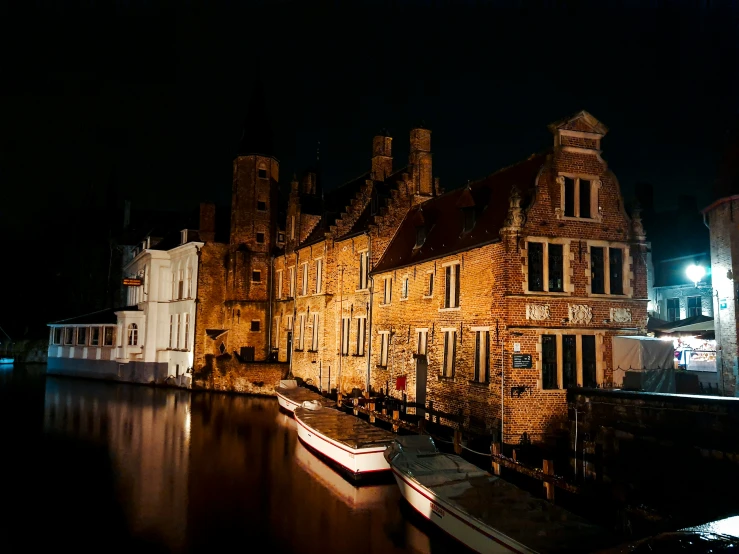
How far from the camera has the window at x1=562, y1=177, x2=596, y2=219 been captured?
735 inches

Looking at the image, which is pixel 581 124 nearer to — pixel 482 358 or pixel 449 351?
pixel 482 358

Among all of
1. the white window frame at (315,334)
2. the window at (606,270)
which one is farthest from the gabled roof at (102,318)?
the window at (606,270)

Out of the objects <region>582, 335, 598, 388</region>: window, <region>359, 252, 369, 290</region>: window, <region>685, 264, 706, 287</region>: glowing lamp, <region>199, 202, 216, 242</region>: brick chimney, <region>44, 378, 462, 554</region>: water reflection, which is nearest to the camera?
<region>44, 378, 462, 554</region>: water reflection

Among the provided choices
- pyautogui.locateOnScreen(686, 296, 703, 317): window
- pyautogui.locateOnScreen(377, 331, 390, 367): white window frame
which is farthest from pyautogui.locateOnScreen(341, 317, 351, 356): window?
pyautogui.locateOnScreen(686, 296, 703, 317): window

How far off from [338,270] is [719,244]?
699 inches

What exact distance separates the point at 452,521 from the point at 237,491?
21.7 feet

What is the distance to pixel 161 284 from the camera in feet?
137

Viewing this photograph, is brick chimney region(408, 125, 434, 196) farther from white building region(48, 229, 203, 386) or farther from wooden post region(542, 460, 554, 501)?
wooden post region(542, 460, 554, 501)

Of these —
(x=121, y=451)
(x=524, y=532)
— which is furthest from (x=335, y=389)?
(x=524, y=532)

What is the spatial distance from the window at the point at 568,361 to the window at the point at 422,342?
5579 mm

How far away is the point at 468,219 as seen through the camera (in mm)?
20844

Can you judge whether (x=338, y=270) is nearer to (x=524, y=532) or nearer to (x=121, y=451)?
(x=121, y=451)

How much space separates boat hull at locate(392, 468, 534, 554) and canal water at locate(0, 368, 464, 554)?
1.22ft

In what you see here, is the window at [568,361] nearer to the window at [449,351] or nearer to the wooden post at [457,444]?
the wooden post at [457,444]
